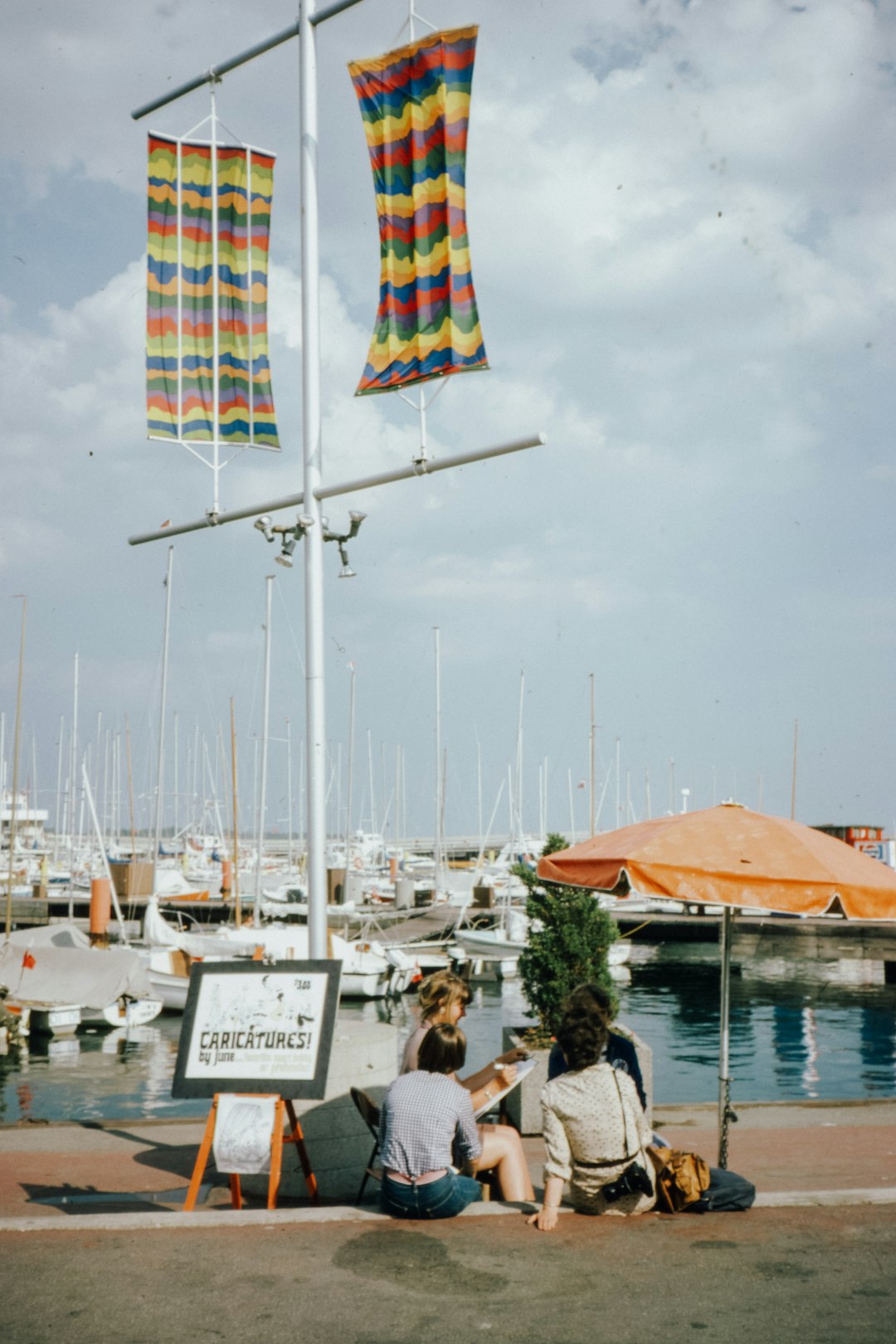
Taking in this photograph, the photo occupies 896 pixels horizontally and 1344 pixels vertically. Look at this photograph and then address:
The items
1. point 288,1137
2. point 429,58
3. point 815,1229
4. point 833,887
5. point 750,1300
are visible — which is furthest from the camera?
point 429,58

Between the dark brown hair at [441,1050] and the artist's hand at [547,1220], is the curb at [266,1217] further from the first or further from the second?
the dark brown hair at [441,1050]

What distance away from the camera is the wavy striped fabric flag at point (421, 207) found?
1050 cm

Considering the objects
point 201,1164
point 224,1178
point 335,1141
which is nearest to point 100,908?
point 224,1178

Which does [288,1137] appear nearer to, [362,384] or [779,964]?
[362,384]

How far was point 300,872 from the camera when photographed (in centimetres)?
7350

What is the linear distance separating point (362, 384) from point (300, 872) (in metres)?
64.8

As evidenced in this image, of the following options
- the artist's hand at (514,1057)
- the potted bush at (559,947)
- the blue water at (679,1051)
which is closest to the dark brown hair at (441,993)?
the artist's hand at (514,1057)

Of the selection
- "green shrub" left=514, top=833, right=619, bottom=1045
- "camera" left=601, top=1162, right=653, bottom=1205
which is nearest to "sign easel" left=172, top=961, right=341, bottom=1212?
"camera" left=601, top=1162, right=653, bottom=1205

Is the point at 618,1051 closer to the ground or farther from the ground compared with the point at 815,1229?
farther from the ground

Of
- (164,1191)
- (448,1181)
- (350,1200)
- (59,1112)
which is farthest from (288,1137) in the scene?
(59,1112)

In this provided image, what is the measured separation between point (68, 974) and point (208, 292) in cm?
1928

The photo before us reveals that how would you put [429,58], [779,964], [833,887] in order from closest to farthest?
[833,887], [429,58], [779,964]

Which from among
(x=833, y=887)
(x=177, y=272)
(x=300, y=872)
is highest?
(x=177, y=272)

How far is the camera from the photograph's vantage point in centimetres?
687
